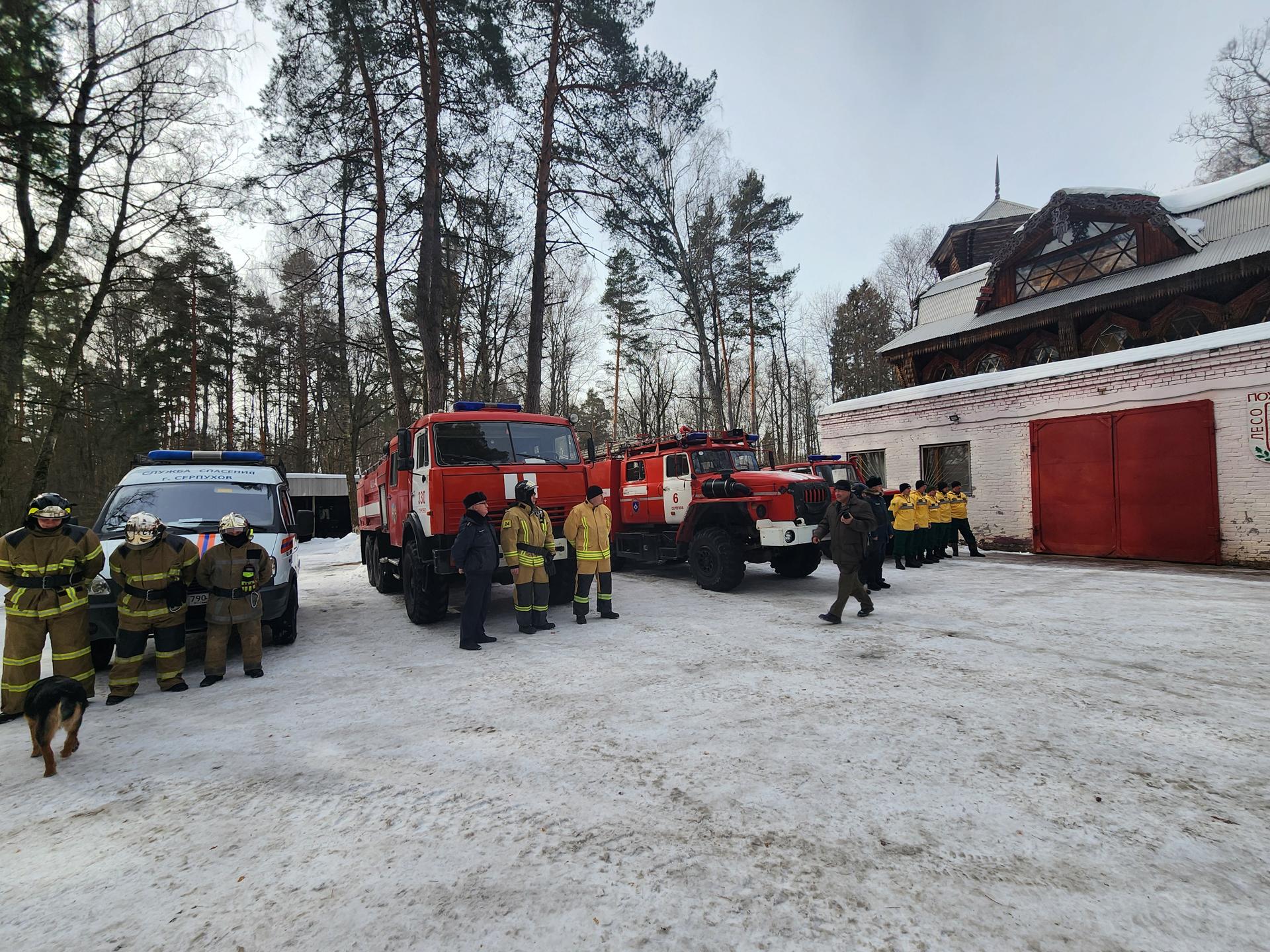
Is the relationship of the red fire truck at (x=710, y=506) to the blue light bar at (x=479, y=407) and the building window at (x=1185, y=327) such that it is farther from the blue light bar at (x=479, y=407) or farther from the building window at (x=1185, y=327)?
the building window at (x=1185, y=327)

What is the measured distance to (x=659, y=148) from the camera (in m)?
14.3

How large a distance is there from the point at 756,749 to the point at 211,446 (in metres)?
29.7

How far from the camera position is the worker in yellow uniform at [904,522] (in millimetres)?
11406

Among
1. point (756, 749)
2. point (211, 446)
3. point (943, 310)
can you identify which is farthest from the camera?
point (211, 446)

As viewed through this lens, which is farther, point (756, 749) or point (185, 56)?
point (185, 56)

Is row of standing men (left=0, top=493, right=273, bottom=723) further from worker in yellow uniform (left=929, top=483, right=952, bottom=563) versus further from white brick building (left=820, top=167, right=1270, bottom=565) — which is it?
white brick building (left=820, top=167, right=1270, bottom=565)

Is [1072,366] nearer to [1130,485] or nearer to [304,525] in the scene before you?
[1130,485]

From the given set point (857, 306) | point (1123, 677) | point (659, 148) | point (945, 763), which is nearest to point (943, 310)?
point (659, 148)

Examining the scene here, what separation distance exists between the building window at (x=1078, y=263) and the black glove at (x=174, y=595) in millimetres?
20566

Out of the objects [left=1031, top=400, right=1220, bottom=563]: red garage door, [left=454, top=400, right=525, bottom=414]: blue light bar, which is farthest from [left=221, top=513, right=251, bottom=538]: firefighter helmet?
[left=1031, top=400, right=1220, bottom=563]: red garage door

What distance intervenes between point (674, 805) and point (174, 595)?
4.74 meters

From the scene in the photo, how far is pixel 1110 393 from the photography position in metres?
11.8

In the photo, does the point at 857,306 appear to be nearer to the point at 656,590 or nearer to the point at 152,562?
the point at 656,590

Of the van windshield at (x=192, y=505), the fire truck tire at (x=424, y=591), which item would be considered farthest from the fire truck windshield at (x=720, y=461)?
the van windshield at (x=192, y=505)
